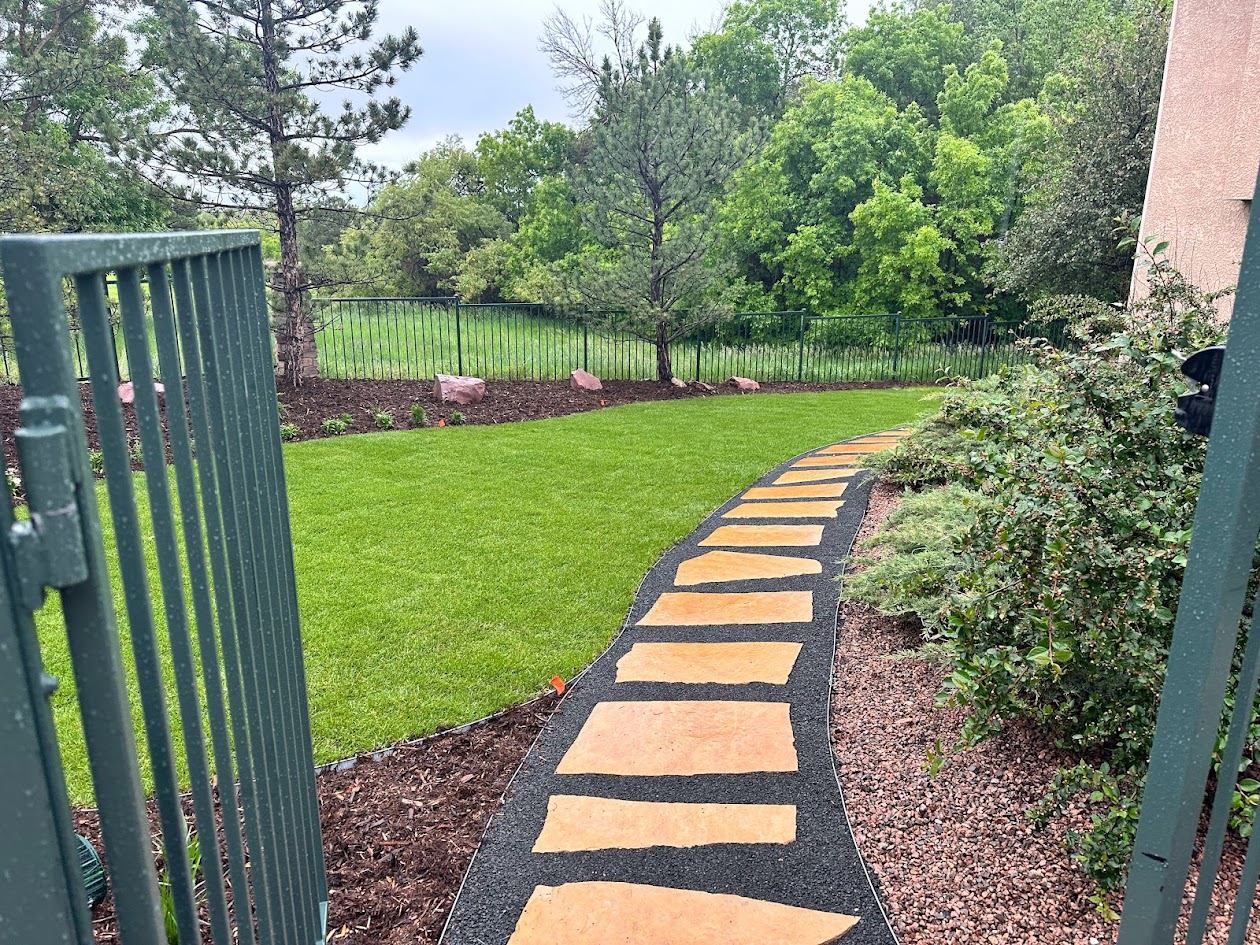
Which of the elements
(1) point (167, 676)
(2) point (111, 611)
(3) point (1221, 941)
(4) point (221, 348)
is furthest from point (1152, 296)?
(1) point (167, 676)

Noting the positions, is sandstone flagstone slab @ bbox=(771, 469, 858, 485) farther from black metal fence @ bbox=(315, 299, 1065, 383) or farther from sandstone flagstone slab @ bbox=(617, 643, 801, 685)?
black metal fence @ bbox=(315, 299, 1065, 383)

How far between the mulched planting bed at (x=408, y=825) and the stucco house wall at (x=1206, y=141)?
607cm

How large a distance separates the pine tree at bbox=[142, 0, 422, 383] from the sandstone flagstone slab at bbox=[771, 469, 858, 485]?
6575 mm

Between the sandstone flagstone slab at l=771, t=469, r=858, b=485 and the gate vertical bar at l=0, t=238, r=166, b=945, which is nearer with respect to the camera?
the gate vertical bar at l=0, t=238, r=166, b=945

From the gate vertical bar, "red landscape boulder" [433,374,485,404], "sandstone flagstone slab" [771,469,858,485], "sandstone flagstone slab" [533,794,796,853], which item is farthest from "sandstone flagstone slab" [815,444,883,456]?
the gate vertical bar

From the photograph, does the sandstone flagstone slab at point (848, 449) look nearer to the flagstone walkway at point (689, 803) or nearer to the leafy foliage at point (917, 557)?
the leafy foliage at point (917, 557)

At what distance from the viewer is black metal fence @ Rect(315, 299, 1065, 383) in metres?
12.8

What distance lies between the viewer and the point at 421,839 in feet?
7.58

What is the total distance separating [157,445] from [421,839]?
6.01ft

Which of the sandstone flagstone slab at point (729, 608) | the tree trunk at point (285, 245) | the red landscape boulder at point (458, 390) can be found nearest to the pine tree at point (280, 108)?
the tree trunk at point (285, 245)

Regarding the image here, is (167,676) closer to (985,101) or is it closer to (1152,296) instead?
(1152,296)

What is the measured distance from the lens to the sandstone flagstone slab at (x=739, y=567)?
14.2 ft

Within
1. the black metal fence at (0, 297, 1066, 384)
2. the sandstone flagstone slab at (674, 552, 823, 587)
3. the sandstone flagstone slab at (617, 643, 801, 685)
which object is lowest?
the sandstone flagstone slab at (617, 643, 801, 685)

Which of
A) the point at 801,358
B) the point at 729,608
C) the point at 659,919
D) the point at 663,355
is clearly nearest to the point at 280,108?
the point at 663,355
